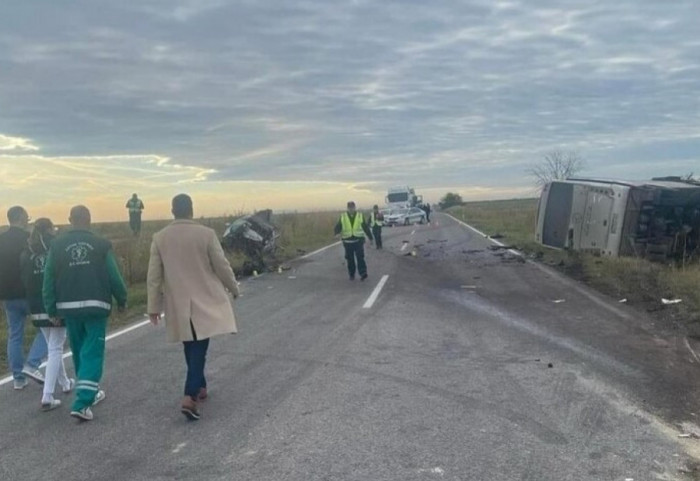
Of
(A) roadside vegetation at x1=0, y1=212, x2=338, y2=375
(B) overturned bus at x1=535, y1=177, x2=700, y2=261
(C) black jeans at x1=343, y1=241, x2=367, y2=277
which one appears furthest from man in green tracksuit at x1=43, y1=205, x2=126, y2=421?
(B) overturned bus at x1=535, y1=177, x2=700, y2=261

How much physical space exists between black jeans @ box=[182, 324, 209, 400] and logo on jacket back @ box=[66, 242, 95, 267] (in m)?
1.15

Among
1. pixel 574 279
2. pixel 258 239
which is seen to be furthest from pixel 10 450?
pixel 258 239

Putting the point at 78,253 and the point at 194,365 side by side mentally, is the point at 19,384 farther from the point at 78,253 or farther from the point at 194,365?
the point at 194,365

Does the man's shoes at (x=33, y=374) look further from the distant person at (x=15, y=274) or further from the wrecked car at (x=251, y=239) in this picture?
the wrecked car at (x=251, y=239)

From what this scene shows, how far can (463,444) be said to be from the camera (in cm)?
541

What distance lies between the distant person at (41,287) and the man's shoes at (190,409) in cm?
149

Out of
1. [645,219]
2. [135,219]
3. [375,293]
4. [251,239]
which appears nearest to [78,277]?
[375,293]

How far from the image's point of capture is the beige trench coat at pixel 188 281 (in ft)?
21.1

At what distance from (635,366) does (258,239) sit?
49.8ft

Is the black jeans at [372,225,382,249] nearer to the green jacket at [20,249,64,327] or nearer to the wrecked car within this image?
the wrecked car

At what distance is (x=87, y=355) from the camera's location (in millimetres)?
6531

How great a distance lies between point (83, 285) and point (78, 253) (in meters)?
0.29

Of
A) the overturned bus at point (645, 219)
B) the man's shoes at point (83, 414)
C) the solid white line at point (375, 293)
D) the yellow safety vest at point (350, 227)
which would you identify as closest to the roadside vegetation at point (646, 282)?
the overturned bus at point (645, 219)

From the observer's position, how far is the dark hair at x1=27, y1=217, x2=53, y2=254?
7164 millimetres
